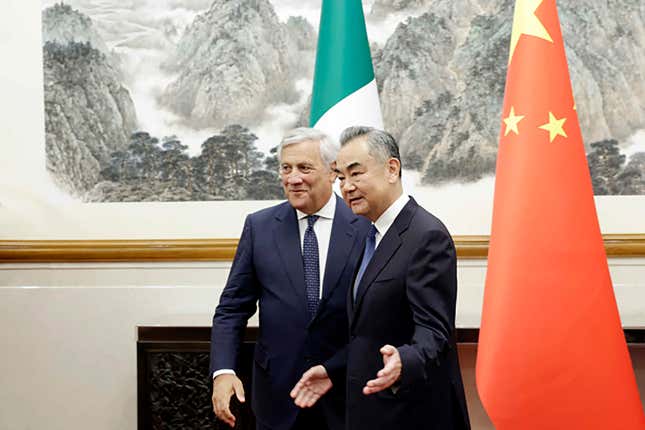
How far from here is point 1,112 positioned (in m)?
3.97

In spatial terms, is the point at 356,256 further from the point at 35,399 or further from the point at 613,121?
the point at 35,399

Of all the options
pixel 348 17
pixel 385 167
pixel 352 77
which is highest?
pixel 348 17

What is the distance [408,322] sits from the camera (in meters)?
2.09

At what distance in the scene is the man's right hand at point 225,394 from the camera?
2477 millimetres

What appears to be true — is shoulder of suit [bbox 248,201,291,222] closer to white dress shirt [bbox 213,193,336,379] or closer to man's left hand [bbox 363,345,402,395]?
white dress shirt [bbox 213,193,336,379]

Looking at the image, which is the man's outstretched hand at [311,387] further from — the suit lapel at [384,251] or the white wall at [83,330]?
the white wall at [83,330]

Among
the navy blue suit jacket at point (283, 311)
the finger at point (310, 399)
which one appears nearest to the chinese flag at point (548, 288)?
the navy blue suit jacket at point (283, 311)

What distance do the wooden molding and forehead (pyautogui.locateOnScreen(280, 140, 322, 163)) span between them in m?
1.29

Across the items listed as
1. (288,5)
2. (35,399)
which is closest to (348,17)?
(288,5)

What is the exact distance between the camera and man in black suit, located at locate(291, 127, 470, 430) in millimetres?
2004

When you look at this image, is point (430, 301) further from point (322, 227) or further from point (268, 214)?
point (268, 214)

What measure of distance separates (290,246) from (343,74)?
105 cm

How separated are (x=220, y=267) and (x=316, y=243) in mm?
1328

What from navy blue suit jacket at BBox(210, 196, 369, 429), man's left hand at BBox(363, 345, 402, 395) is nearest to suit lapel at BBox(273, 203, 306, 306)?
navy blue suit jacket at BBox(210, 196, 369, 429)
